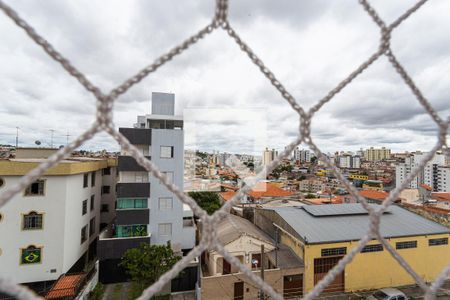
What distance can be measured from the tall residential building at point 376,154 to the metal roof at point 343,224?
33.8 m

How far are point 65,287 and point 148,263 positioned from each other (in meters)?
1.42

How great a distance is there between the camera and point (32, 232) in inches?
176

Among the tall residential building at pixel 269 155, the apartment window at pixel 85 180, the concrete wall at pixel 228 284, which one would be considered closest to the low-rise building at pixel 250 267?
the concrete wall at pixel 228 284

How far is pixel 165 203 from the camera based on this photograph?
19.2ft

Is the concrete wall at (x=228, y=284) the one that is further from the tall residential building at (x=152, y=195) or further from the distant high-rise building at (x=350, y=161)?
the distant high-rise building at (x=350, y=161)

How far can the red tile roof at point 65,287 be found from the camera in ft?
13.0

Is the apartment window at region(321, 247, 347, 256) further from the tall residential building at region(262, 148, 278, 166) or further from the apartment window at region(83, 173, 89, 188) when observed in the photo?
the apartment window at region(83, 173, 89, 188)

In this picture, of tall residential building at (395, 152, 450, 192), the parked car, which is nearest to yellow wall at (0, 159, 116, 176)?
the parked car

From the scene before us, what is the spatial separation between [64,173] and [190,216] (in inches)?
139

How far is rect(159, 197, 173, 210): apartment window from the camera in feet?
19.1

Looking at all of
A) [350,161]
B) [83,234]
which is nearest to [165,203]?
[83,234]

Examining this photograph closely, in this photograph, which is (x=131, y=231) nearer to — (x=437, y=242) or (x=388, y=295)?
(x=388, y=295)

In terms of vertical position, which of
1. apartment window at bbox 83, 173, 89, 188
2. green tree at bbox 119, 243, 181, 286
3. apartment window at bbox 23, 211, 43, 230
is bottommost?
green tree at bbox 119, 243, 181, 286

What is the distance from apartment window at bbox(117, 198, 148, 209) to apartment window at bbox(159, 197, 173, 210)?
0.35m
